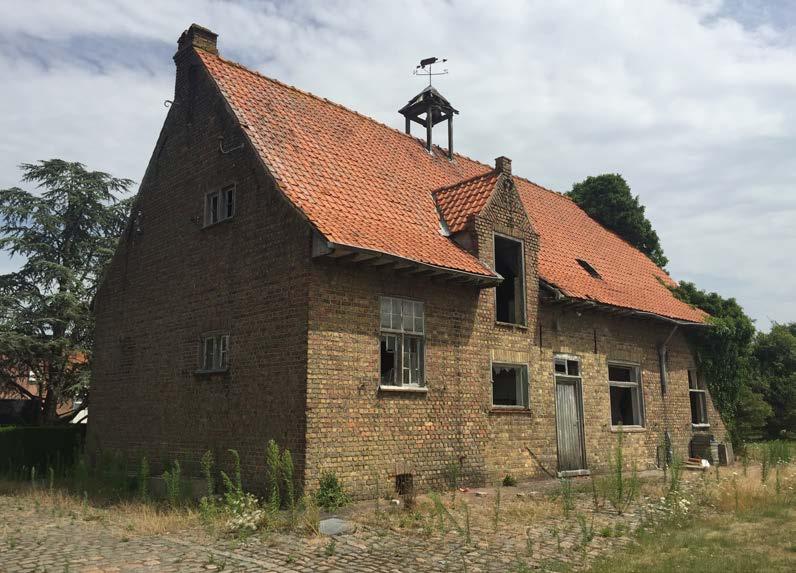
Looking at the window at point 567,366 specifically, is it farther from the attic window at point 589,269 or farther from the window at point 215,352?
the window at point 215,352

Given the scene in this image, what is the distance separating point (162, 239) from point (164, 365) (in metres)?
3.21

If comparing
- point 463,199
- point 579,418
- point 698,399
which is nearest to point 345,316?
point 463,199

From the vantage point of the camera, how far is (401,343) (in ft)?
41.9

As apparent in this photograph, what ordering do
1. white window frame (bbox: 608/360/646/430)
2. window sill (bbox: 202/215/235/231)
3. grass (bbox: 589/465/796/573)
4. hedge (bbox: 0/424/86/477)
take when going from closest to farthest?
grass (bbox: 589/465/796/573) → window sill (bbox: 202/215/235/231) → white window frame (bbox: 608/360/646/430) → hedge (bbox: 0/424/86/477)

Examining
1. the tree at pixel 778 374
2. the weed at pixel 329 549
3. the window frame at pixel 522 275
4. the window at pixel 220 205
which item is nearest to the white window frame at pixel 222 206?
the window at pixel 220 205

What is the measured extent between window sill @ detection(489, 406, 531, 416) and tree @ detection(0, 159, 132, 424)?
60.5 ft

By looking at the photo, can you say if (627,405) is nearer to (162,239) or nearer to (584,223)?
(584,223)

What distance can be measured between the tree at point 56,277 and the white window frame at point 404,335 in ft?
58.1

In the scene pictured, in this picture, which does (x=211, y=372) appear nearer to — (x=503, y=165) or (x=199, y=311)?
(x=199, y=311)

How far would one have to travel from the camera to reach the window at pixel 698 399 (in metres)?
21.0

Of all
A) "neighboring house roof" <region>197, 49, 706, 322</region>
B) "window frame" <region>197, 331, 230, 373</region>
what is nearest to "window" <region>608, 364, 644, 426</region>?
"neighboring house roof" <region>197, 49, 706, 322</region>

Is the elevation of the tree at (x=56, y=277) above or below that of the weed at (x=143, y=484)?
above

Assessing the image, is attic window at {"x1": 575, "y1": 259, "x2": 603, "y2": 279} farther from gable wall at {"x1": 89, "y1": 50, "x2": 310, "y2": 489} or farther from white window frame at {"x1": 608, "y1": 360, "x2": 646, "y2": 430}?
gable wall at {"x1": 89, "y1": 50, "x2": 310, "y2": 489}

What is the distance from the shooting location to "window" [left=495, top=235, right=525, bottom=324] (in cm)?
1566
